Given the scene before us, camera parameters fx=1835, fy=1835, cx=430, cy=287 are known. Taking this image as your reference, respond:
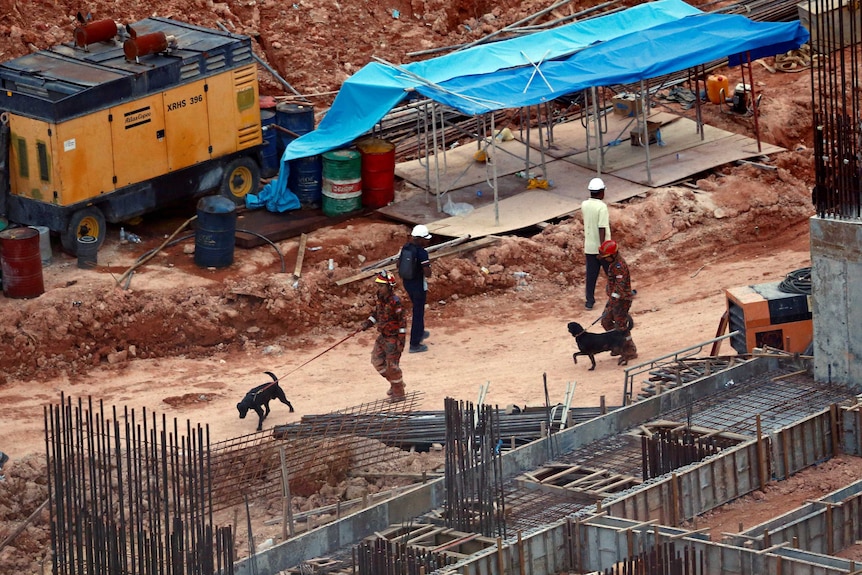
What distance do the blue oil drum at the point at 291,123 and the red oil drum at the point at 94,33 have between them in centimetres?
285

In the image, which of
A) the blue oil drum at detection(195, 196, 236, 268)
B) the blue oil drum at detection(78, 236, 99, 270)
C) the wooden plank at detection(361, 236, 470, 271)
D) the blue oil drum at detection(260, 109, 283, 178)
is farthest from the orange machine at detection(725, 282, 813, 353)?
the blue oil drum at detection(260, 109, 283, 178)

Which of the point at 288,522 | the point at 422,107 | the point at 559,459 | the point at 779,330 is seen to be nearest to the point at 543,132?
the point at 422,107

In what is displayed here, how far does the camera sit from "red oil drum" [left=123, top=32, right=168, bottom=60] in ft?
76.6

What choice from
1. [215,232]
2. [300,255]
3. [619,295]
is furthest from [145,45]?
[619,295]

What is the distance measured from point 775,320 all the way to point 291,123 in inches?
355

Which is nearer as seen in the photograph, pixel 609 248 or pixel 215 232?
pixel 609 248

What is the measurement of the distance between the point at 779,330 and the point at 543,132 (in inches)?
368

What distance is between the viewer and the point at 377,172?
24.9 metres

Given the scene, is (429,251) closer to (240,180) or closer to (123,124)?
(240,180)

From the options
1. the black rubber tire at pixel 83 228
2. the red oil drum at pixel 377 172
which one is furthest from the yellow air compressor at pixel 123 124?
the red oil drum at pixel 377 172

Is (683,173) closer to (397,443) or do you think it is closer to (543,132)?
(543,132)

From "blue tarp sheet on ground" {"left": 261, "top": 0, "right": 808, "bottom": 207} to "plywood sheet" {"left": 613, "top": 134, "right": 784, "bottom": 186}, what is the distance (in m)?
1.39

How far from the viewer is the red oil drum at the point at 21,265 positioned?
2181 centimetres

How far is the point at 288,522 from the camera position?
16.0 m
